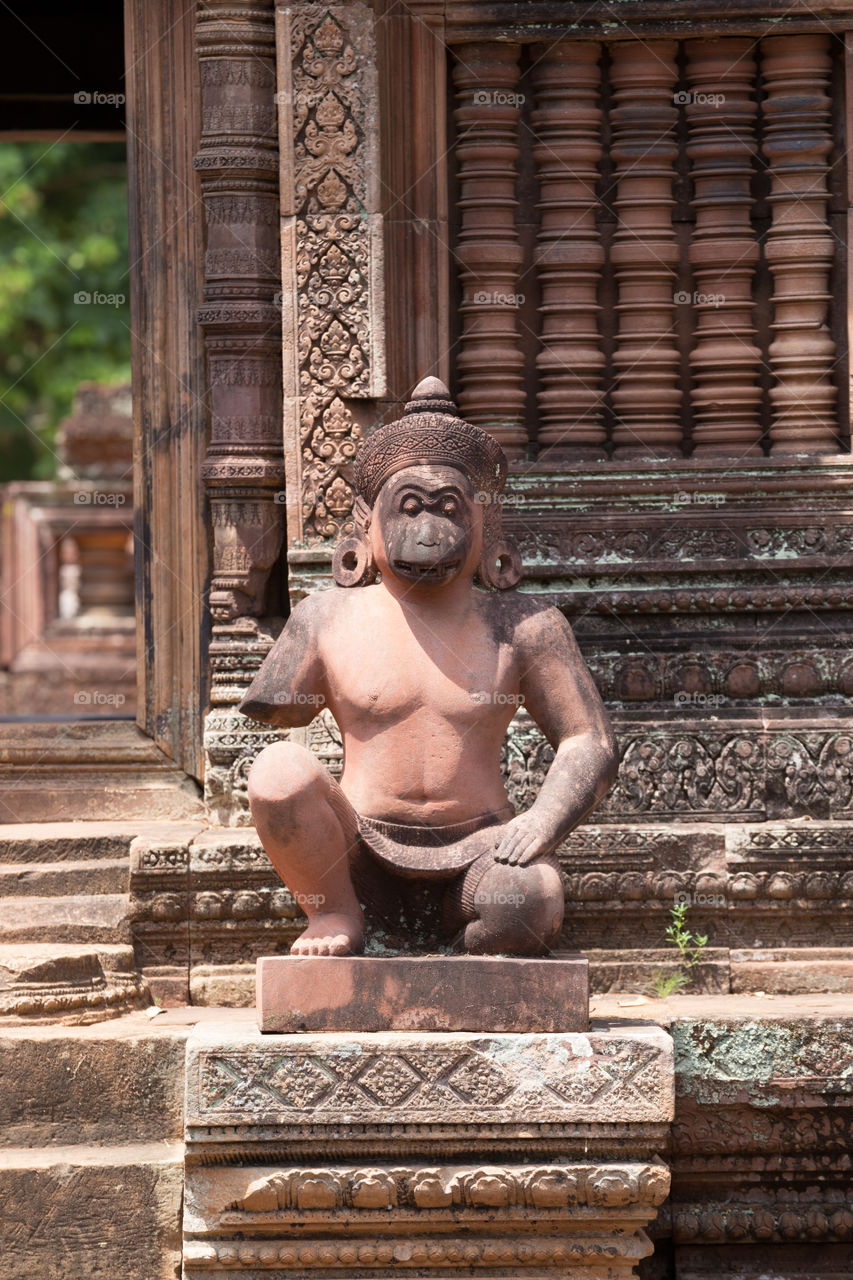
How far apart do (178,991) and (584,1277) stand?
6.02 ft

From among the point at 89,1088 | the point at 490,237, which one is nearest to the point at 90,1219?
the point at 89,1088

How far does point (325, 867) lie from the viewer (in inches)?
179

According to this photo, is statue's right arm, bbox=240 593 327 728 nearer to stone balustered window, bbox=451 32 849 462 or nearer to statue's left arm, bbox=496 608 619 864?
statue's left arm, bbox=496 608 619 864

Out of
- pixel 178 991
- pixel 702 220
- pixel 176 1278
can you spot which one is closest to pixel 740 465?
pixel 702 220

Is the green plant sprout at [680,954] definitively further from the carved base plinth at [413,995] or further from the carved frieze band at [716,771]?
the carved base plinth at [413,995]

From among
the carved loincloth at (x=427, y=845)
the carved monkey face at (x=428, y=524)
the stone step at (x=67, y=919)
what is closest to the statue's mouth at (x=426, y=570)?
the carved monkey face at (x=428, y=524)

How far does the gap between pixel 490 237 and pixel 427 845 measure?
8.70 ft

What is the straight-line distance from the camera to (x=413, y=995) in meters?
4.43

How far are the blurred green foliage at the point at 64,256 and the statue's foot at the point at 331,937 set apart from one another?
19293mm

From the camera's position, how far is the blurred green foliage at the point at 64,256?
2323 centimetres

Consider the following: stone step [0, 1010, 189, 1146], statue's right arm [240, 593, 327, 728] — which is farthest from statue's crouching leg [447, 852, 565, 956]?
stone step [0, 1010, 189, 1146]

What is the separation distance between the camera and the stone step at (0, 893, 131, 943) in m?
5.59

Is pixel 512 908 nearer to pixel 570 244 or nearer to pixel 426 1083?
pixel 426 1083

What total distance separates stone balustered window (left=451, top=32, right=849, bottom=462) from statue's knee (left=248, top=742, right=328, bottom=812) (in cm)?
217
